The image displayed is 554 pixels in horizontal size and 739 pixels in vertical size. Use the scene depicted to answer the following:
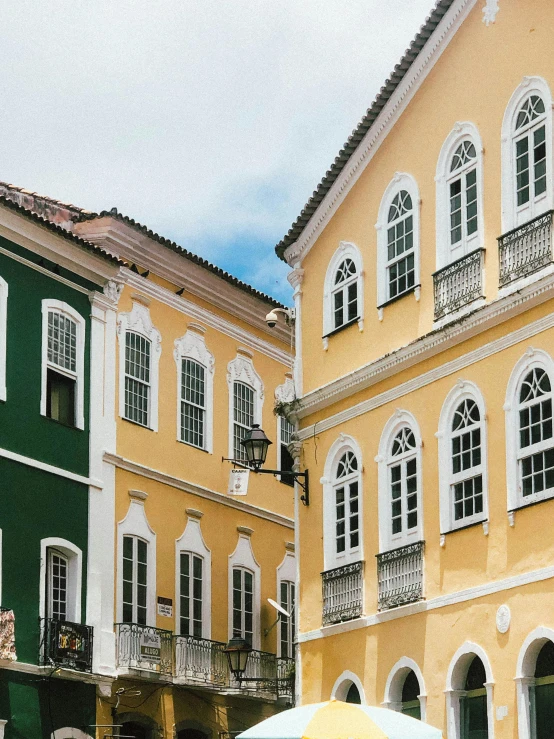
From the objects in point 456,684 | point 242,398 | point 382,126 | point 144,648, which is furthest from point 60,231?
point 456,684

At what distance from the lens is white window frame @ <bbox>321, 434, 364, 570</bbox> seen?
22656mm

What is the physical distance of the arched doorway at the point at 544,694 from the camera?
18.8 metres

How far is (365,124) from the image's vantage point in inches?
935

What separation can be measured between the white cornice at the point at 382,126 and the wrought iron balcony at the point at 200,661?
7.15 metres

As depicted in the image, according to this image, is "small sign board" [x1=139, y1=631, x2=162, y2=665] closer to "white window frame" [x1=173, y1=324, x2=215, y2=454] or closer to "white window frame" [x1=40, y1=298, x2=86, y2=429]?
"white window frame" [x1=40, y1=298, x2=86, y2=429]

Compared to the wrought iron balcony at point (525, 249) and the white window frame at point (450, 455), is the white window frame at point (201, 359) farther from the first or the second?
the wrought iron balcony at point (525, 249)

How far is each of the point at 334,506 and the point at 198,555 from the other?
6.30m

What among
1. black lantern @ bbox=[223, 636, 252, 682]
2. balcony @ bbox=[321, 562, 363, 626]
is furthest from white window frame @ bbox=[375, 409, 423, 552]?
black lantern @ bbox=[223, 636, 252, 682]

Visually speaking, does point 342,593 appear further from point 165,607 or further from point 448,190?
point 165,607

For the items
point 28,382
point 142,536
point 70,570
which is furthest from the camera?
point 142,536

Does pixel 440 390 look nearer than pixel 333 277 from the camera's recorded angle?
Yes

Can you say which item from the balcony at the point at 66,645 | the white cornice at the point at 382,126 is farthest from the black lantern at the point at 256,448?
the balcony at the point at 66,645

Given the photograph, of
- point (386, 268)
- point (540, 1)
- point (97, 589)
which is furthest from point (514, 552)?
point (97, 589)

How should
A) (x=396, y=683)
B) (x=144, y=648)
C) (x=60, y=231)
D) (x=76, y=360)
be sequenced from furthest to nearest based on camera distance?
(x=76, y=360)
(x=144, y=648)
(x=60, y=231)
(x=396, y=683)
